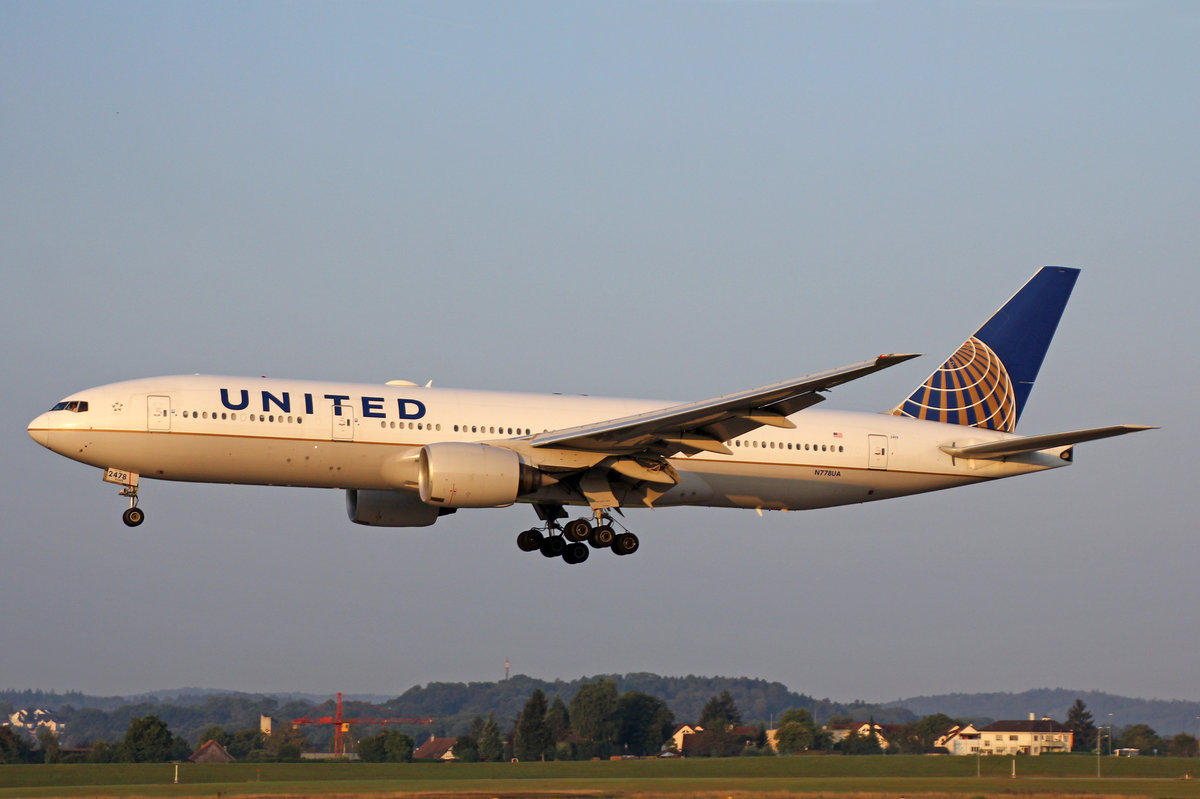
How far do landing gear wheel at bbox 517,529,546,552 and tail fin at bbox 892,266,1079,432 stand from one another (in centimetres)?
1193

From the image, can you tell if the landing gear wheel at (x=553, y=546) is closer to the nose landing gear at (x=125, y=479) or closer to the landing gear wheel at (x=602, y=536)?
the landing gear wheel at (x=602, y=536)

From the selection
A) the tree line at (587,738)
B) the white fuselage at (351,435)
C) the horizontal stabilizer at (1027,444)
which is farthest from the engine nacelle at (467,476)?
the tree line at (587,738)

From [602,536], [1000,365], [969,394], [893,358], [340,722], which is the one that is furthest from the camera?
[340,722]

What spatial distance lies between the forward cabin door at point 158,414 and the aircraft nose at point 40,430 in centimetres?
254

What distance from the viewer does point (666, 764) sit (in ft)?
158

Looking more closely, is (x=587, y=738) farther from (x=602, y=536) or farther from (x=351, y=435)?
(x=351, y=435)

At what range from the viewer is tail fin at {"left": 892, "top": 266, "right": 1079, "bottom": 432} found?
42.9 meters

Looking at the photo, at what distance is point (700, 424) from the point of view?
33.7 m

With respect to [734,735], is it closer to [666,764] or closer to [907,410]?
[666,764]

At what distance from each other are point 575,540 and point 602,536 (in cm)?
77

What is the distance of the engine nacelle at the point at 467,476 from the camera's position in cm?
3275

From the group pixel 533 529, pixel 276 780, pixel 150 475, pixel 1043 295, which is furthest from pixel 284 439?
pixel 1043 295

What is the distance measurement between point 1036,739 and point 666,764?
20650 mm

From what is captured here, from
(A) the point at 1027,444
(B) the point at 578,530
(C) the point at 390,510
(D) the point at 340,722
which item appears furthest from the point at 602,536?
(D) the point at 340,722
